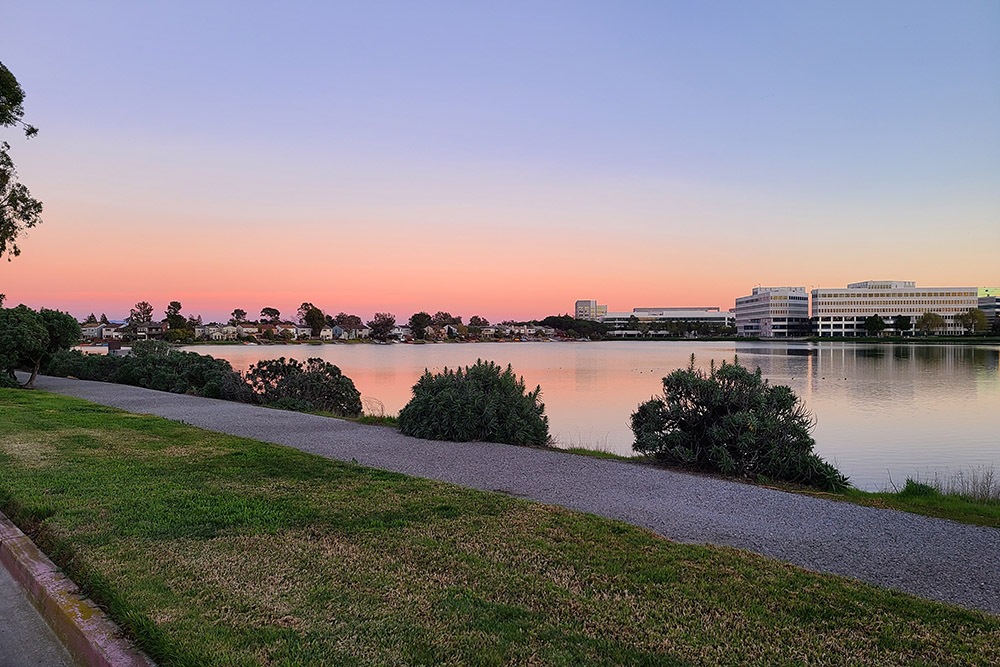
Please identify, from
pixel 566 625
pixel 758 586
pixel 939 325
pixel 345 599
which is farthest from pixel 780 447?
pixel 939 325

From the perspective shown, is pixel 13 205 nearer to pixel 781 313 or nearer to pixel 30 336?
pixel 30 336

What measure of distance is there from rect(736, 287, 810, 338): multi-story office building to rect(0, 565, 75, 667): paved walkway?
544 ft

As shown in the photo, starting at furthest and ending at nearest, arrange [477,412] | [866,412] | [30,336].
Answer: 1. [866,412]
2. [30,336]
3. [477,412]

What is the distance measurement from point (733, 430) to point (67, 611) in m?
7.74

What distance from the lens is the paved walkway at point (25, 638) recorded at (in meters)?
3.66

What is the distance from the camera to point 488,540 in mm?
5309

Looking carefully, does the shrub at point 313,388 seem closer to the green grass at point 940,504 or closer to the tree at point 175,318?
the green grass at point 940,504

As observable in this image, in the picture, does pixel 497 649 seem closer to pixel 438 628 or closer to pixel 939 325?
pixel 438 628

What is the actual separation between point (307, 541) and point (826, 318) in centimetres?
16114

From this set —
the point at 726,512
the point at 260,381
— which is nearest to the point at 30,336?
the point at 260,381

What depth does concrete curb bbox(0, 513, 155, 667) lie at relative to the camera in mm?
3490

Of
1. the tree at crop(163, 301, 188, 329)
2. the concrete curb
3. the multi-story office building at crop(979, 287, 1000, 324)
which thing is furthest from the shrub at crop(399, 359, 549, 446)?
the multi-story office building at crop(979, 287, 1000, 324)

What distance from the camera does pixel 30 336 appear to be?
759 inches

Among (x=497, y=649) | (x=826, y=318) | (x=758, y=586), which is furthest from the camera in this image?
(x=826, y=318)
